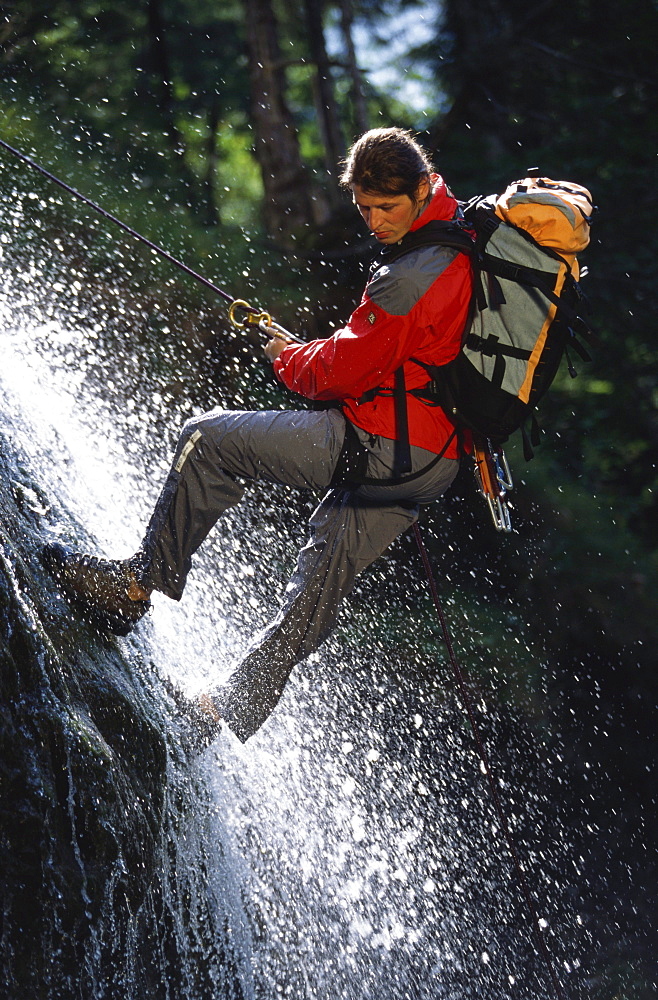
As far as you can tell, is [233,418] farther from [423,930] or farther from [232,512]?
[232,512]

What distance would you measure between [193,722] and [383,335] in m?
1.92

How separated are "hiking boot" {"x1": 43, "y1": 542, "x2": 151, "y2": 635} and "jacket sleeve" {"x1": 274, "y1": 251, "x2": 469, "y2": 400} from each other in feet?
3.45

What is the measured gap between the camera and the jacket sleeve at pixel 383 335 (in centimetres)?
303

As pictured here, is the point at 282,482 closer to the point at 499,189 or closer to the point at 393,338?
the point at 393,338

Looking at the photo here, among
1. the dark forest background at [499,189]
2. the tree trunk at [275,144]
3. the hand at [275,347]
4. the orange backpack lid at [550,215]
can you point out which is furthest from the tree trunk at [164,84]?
the orange backpack lid at [550,215]

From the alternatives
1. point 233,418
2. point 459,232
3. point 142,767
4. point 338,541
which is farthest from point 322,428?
point 142,767

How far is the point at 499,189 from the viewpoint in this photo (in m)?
9.45

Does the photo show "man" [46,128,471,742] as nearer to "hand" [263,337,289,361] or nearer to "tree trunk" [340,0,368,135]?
"hand" [263,337,289,361]

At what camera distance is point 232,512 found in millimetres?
8508

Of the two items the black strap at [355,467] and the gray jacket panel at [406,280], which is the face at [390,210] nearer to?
the gray jacket panel at [406,280]

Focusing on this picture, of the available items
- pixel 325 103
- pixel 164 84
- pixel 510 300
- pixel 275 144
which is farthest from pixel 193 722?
pixel 164 84

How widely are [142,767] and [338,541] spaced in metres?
1.23

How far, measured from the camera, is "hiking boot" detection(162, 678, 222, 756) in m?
3.84

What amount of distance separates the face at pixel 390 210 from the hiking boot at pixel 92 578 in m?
1.61
